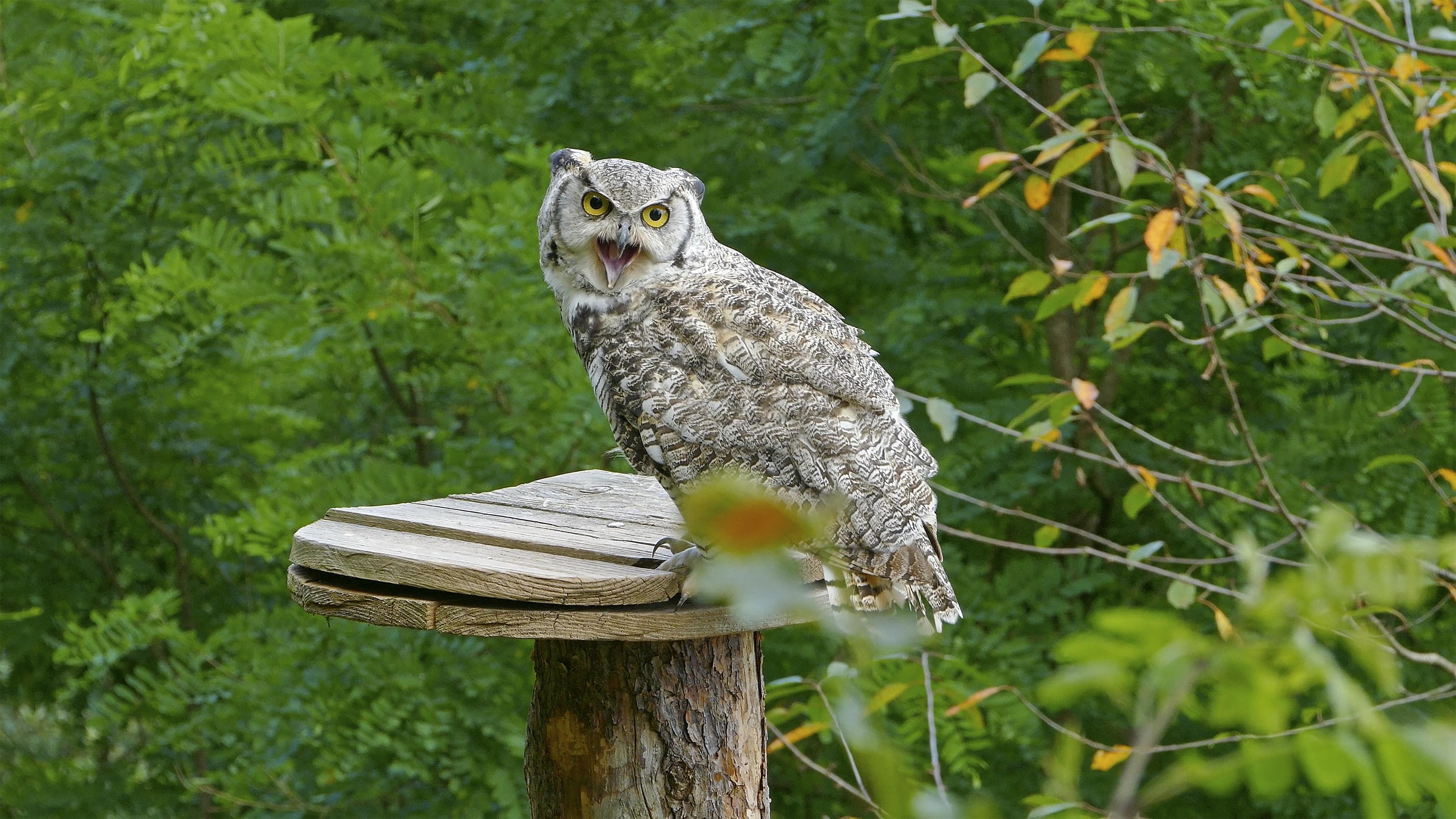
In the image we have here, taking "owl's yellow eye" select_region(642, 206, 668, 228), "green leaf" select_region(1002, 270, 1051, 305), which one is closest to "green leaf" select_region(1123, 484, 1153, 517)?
"green leaf" select_region(1002, 270, 1051, 305)

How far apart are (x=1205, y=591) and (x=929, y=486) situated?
2.23 m

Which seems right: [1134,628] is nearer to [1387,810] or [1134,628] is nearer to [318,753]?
[1387,810]

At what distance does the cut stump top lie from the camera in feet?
5.90

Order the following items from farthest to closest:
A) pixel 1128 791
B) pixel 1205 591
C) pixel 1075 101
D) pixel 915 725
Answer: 1. pixel 1075 101
2. pixel 1205 591
3. pixel 915 725
4. pixel 1128 791

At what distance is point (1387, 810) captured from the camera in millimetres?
384

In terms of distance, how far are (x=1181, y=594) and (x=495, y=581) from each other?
139cm

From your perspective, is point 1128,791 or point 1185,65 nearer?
point 1128,791

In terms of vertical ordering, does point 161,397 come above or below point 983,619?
above

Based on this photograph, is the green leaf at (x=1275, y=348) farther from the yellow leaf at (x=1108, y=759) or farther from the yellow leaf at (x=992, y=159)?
the yellow leaf at (x=1108, y=759)

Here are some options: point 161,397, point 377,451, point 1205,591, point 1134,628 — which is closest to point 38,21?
point 161,397

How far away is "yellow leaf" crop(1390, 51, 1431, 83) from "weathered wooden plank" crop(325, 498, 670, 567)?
64.1 inches

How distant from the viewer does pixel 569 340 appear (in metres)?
3.87

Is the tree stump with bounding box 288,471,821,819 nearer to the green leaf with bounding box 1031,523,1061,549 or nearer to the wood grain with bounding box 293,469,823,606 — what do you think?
the wood grain with bounding box 293,469,823,606

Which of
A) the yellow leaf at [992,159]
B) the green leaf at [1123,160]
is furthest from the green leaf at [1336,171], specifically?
the yellow leaf at [992,159]
